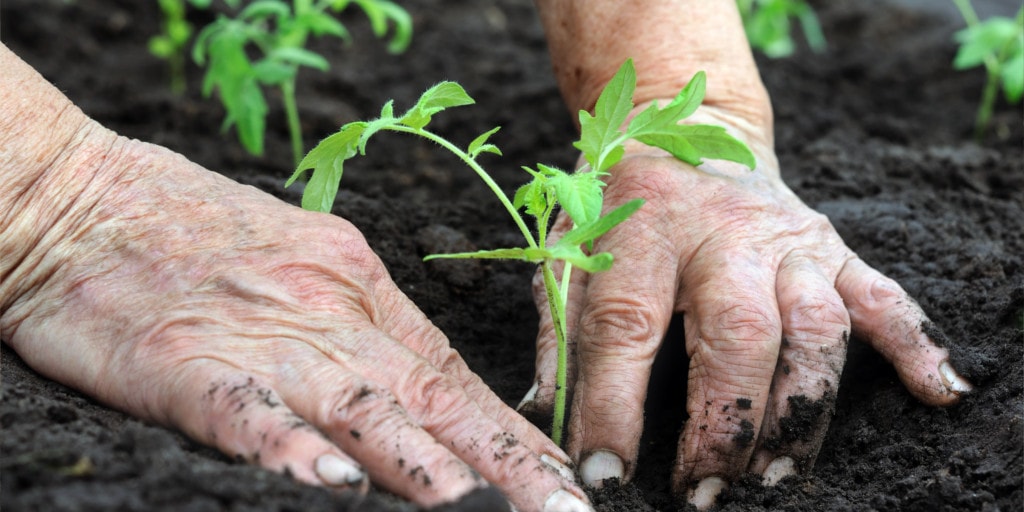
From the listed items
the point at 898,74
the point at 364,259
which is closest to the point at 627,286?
the point at 364,259

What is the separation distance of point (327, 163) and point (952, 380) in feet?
4.58

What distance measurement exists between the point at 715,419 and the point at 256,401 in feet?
3.07

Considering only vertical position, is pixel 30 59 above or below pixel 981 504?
above

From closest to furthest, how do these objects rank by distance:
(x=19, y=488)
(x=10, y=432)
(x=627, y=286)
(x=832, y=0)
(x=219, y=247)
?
(x=19, y=488) → (x=10, y=432) → (x=219, y=247) → (x=627, y=286) → (x=832, y=0)

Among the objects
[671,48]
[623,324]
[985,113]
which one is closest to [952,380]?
[623,324]

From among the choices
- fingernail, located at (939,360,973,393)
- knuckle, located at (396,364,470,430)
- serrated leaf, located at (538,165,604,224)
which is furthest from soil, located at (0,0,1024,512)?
serrated leaf, located at (538,165,604,224)

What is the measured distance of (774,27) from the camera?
471 centimetres

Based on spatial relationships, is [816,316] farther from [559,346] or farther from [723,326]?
[559,346]

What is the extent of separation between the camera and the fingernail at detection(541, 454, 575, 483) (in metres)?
1.91

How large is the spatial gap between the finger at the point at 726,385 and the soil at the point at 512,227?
70 mm

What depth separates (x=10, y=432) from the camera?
5.38 ft

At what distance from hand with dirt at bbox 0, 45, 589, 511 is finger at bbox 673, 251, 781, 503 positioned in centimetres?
32

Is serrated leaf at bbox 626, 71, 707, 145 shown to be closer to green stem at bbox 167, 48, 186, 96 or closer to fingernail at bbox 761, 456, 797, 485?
fingernail at bbox 761, 456, 797, 485

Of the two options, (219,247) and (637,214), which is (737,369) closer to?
(637,214)
